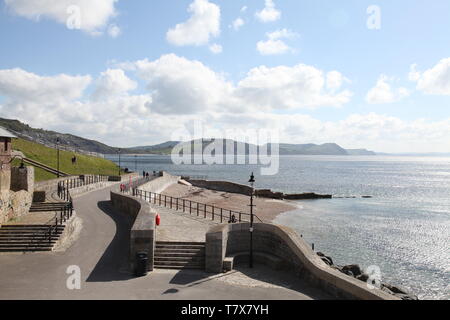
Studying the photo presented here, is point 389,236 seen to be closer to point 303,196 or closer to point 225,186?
point 303,196

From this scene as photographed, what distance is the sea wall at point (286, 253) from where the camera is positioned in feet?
35.4

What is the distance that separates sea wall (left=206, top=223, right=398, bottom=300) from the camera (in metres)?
10.8

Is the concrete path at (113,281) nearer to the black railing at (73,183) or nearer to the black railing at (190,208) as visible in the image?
the black railing at (190,208)

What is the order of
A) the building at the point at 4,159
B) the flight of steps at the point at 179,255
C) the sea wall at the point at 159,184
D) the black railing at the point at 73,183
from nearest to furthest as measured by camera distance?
the flight of steps at the point at 179,255 < the building at the point at 4,159 < the black railing at the point at 73,183 < the sea wall at the point at 159,184

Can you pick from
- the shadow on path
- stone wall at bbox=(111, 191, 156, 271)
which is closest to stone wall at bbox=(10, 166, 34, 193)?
the shadow on path

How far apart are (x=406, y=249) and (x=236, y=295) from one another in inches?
823

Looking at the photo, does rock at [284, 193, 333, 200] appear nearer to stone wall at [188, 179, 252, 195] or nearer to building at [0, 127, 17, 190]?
stone wall at [188, 179, 252, 195]

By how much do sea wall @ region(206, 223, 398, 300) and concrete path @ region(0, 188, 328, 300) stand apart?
49 centimetres

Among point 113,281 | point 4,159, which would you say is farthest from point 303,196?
point 113,281

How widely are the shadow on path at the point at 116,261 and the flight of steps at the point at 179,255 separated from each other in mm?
1380

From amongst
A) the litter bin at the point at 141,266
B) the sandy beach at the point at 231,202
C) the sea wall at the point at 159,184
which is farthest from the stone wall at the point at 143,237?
the sandy beach at the point at 231,202

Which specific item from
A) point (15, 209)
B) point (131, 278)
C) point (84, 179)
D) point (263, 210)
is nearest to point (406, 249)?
point (263, 210)

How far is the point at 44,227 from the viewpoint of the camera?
17.5 m

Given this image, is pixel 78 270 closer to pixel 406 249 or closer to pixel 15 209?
pixel 15 209
